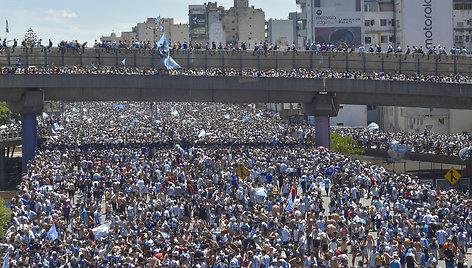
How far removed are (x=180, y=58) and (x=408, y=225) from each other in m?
35.4

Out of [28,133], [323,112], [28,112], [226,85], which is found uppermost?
[226,85]

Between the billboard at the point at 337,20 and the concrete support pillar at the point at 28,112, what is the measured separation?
5230cm

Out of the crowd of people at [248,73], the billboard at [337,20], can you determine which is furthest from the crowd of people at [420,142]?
the billboard at [337,20]

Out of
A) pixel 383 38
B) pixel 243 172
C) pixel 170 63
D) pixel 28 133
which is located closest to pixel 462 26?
pixel 383 38

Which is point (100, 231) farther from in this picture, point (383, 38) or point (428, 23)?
point (383, 38)

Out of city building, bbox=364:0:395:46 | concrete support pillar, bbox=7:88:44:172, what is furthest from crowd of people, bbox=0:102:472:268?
city building, bbox=364:0:395:46

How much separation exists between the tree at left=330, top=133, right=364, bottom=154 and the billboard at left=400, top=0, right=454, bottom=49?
37.3 metres

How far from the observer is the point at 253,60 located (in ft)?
202

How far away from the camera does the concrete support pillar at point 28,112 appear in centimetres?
5572

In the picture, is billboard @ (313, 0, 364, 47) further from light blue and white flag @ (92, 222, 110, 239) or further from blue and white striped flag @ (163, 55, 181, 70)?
light blue and white flag @ (92, 222, 110, 239)

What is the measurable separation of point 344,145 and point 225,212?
114ft

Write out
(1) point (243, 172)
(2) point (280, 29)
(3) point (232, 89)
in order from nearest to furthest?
(1) point (243, 172), (3) point (232, 89), (2) point (280, 29)

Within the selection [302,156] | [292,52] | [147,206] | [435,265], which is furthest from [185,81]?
[435,265]

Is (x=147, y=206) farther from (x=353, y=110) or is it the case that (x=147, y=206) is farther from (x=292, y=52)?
(x=353, y=110)
